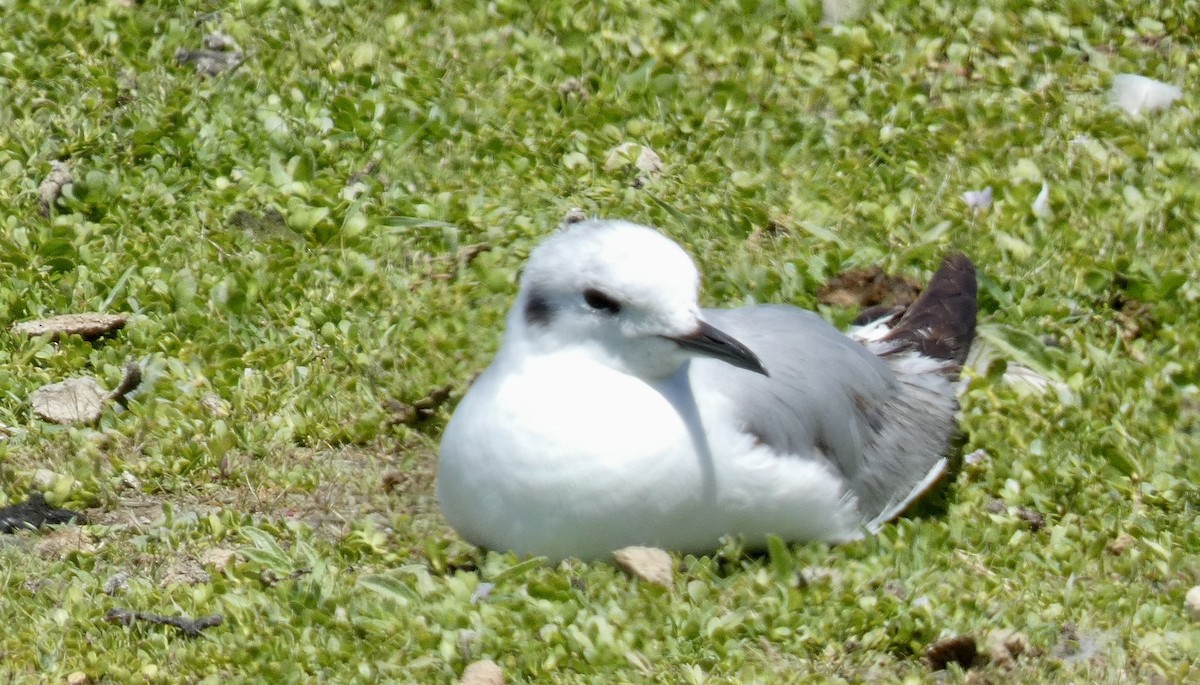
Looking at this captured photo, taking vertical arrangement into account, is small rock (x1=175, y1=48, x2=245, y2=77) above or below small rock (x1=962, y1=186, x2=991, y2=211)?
A: below

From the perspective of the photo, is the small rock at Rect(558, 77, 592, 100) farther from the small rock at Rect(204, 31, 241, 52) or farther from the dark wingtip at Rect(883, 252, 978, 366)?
the dark wingtip at Rect(883, 252, 978, 366)

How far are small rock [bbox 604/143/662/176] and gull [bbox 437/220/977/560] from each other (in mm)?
2141

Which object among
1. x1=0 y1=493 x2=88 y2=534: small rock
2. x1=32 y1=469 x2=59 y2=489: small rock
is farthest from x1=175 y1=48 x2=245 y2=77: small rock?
x1=0 y1=493 x2=88 y2=534: small rock

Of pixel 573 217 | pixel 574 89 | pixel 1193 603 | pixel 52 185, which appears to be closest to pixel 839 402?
pixel 1193 603

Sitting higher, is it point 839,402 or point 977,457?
point 839,402

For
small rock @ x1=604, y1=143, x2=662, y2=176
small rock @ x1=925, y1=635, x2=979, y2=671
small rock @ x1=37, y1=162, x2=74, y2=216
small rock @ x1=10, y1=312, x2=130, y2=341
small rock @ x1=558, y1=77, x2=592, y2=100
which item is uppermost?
small rock @ x1=558, y1=77, x2=592, y2=100

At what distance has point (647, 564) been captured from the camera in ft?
16.2

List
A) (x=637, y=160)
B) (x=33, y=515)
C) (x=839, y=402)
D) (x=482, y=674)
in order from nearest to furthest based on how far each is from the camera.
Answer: (x=482, y=674), (x=33, y=515), (x=839, y=402), (x=637, y=160)

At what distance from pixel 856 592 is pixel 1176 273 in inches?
101

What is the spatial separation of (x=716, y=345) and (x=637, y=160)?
2711mm

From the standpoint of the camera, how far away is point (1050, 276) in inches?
275

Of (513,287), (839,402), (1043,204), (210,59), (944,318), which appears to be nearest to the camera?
(839,402)

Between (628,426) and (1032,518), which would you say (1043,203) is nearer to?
(1032,518)

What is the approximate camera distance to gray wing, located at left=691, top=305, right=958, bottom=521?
5.32 meters
